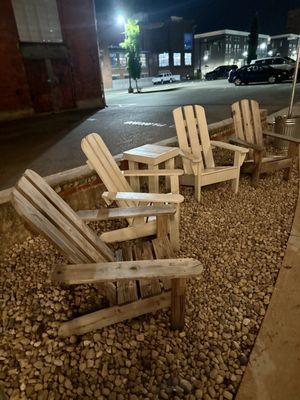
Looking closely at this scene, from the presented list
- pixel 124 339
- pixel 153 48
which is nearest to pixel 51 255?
pixel 124 339

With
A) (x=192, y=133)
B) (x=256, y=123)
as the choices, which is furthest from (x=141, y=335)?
(x=256, y=123)

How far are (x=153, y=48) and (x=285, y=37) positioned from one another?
30.5 meters

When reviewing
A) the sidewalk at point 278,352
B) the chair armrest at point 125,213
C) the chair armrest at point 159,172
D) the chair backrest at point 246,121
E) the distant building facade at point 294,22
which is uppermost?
the distant building facade at point 294,22

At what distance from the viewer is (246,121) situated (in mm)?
4395

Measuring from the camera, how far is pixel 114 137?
253 inches

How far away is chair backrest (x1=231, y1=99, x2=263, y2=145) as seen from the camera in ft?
14.2

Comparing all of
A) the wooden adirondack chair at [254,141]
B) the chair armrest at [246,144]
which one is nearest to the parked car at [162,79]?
the wooden adirondack chair at [254,141]

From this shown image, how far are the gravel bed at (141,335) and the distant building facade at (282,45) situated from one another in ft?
204

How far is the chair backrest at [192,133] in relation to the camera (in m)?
3.72

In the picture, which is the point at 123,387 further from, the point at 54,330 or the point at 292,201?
the point at 292,201

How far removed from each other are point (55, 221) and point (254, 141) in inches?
149

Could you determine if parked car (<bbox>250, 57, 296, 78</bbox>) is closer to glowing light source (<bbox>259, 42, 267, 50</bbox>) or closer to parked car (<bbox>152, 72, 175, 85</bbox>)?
parked car (<bbox>152, 72, 175, 85</bbox>)

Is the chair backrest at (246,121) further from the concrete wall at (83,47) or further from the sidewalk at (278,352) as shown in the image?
the concrete wall at (83,47)

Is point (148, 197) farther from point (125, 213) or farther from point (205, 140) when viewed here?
point (205, 140)
